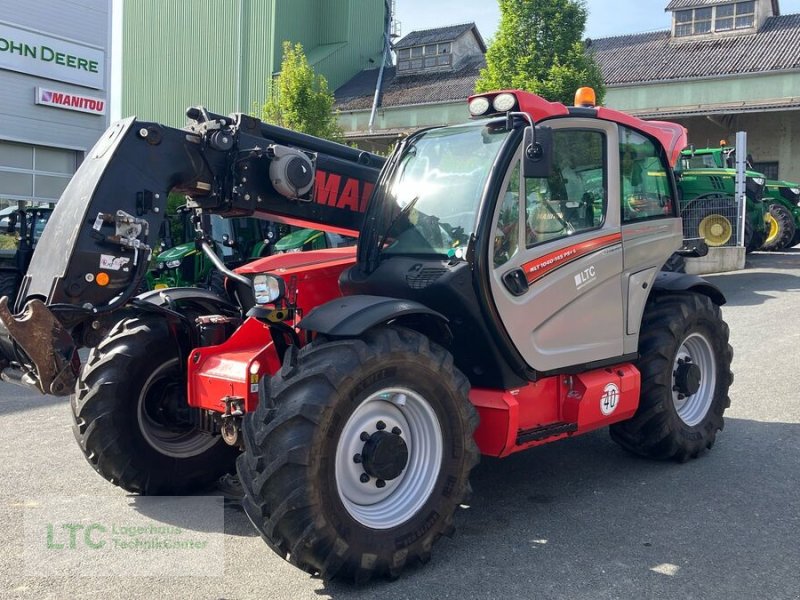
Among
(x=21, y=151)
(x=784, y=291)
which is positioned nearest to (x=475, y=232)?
(x=784, y=291)

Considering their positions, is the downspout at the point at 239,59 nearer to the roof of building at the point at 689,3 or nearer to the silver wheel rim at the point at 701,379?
the roof of building at the point at 689,3

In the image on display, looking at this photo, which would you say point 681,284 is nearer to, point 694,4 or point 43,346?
Result: point 43,346

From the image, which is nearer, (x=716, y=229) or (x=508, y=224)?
(x=508, y=224)

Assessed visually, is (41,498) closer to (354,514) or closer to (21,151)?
(354,514)

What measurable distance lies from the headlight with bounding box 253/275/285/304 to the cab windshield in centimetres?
87

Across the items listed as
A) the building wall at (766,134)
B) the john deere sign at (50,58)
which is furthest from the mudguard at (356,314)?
the building wall at (766,134)

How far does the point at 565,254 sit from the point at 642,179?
116 cm

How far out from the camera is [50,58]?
21.7 meters

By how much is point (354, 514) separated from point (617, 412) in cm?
225

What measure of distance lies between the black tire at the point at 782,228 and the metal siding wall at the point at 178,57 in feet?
74.0

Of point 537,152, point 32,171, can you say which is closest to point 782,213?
point 537,152

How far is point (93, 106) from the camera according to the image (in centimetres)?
2294

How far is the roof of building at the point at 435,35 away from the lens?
1389 inches

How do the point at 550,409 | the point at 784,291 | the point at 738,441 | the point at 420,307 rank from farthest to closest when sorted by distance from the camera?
1. the point at 784,291
2. the point at 738,441
3. the point at 550,409
4. the point at 420,307
